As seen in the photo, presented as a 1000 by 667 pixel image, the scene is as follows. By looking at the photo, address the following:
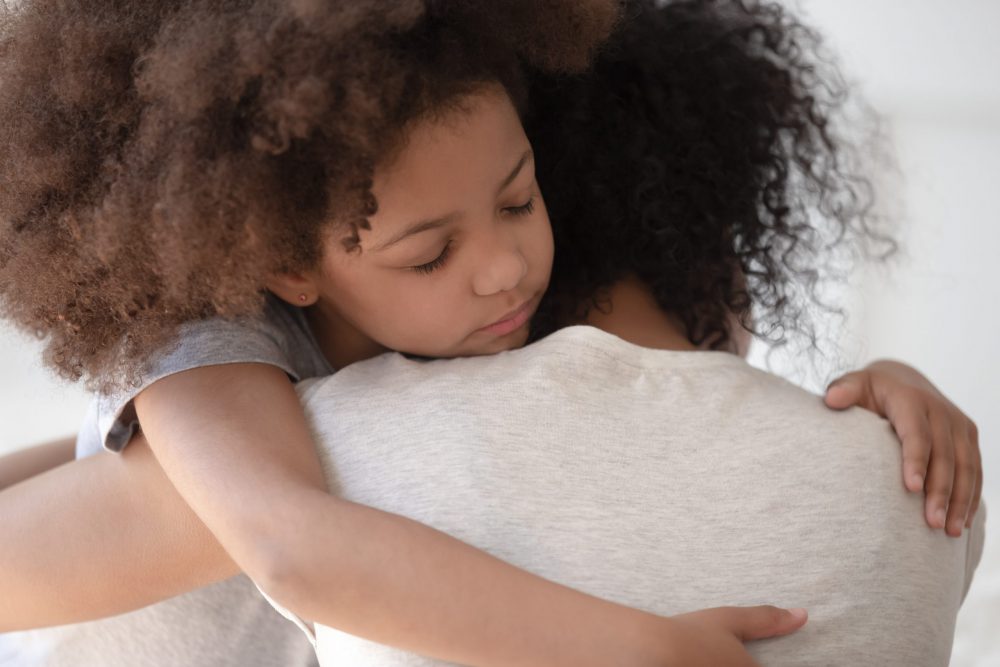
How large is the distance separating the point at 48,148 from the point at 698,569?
705mm

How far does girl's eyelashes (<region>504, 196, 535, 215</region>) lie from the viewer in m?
1.14

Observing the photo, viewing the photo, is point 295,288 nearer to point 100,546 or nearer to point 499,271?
point 499,271

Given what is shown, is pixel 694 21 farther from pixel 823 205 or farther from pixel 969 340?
pixel 969 340

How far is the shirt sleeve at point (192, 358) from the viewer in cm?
100

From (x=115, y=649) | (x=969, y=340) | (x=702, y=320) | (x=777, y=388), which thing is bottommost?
(x=969, y=340)

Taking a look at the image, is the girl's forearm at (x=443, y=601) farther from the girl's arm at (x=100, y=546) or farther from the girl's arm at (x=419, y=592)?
the girl's arm at (x=100, y=546)

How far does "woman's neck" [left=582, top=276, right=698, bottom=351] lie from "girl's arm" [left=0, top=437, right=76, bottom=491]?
2.65ft

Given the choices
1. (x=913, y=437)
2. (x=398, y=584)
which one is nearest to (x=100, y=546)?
(x=398, y=584)

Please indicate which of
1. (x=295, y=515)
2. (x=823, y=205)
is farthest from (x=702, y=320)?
(x=295, y=515)

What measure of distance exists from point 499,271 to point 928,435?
45 cm

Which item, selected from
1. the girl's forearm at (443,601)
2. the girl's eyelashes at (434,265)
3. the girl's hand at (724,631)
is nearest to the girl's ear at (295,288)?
the girl's eyelashes at (434,265)

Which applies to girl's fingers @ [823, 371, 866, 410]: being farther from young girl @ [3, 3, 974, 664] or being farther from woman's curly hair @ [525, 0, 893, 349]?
woman's curly hair @ [525, 0, 893, 349]

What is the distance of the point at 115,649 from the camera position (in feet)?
3.93

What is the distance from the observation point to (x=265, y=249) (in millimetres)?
1014
